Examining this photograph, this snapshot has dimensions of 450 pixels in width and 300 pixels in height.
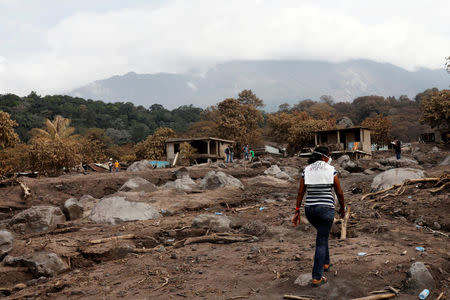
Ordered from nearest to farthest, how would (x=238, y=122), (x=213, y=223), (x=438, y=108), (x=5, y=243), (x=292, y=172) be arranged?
1. (x=5, y=243)
2. (x=213, y=223)
3. (x=292, y=172)
4. (x=438, y=108)
5. (x=238, y=122)

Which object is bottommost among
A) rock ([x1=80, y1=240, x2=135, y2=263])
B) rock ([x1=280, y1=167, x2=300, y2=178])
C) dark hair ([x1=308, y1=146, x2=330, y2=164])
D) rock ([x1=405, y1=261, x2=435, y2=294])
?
rock ([x1=280, y1=167, x2=300, y2=178])

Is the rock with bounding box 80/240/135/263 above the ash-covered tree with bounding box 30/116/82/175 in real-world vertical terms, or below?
below

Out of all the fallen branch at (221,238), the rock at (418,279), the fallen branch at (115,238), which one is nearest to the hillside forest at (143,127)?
the fallen branch at (115,238)

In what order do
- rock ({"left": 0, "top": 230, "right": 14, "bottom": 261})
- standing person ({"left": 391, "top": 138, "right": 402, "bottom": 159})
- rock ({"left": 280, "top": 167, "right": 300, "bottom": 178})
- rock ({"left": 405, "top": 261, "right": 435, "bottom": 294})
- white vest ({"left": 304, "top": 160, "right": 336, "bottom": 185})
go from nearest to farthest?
1. rock ({"left": 405, "top": 261, "right": 435, "bottom": 294})
2. white vest ({"left": 304, "top": 160, "right": 336, "bottom": 185})
3. rock ({"left": 0, "top": 230, "right": 14, "bottom": 261})
4. standing person ({"left": 391, "top": 138, "right": 402, "bottom": 159})
5. rock ({"left": 280, "top": 167, "right": 300, "bottom": 178})

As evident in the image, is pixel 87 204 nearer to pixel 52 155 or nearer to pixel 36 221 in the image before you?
pixel 36 221

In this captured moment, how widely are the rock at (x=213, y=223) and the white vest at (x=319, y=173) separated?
4102 millimetres

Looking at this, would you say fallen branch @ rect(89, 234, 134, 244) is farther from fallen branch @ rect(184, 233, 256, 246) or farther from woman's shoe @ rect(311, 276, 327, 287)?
woman's shoe @ rect(311, 276, 327, 287)

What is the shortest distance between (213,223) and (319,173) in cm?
442

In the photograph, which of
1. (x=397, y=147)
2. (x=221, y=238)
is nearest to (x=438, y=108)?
(x=397, y=147)

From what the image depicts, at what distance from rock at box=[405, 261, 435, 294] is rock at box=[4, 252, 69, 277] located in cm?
570

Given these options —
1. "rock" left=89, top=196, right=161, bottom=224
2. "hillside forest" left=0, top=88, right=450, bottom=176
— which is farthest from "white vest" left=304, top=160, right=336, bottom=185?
"hillside forest" left=0, top=88, right=450, bottom=176

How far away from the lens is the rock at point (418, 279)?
4224mm

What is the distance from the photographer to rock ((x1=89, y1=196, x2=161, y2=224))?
10172 mm

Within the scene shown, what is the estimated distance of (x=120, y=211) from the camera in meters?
10.3
